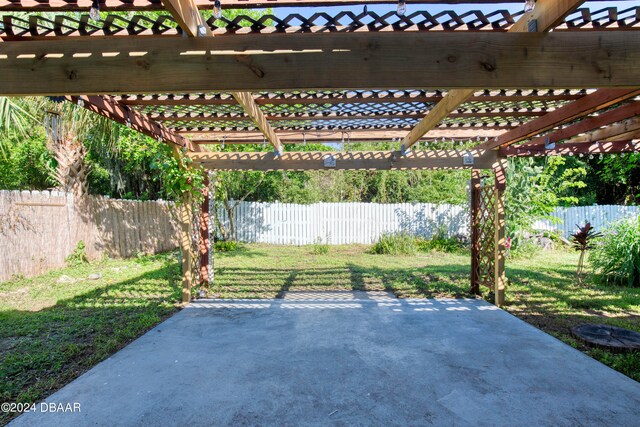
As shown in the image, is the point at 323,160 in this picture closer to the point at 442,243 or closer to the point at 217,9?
the point at 217,9

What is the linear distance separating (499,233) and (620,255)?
316 centimetres

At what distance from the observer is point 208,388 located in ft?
9.10

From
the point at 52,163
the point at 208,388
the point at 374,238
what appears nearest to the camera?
the point at 208,388

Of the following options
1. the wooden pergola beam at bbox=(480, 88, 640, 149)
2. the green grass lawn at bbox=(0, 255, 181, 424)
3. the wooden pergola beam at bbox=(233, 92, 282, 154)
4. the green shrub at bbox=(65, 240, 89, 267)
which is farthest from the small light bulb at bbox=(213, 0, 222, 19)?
the green shrub at bbox=(65, 240, 89, 267)

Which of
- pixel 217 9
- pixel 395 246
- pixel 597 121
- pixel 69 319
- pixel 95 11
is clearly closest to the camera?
pixel 95 11

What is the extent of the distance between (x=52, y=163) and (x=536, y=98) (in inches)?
464

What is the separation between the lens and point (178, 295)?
5.70 metres

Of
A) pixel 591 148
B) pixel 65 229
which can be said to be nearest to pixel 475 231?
pixel 591 148

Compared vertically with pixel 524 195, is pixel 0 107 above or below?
above

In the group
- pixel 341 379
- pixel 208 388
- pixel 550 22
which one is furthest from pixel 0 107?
pixel 550 22

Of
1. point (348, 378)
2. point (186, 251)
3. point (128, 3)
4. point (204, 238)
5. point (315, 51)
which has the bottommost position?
point (348, 378)

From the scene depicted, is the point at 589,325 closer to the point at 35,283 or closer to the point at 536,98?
the point at 536,98

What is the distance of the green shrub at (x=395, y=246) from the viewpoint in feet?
34.7

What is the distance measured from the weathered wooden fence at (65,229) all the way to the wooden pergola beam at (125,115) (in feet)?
11.0
